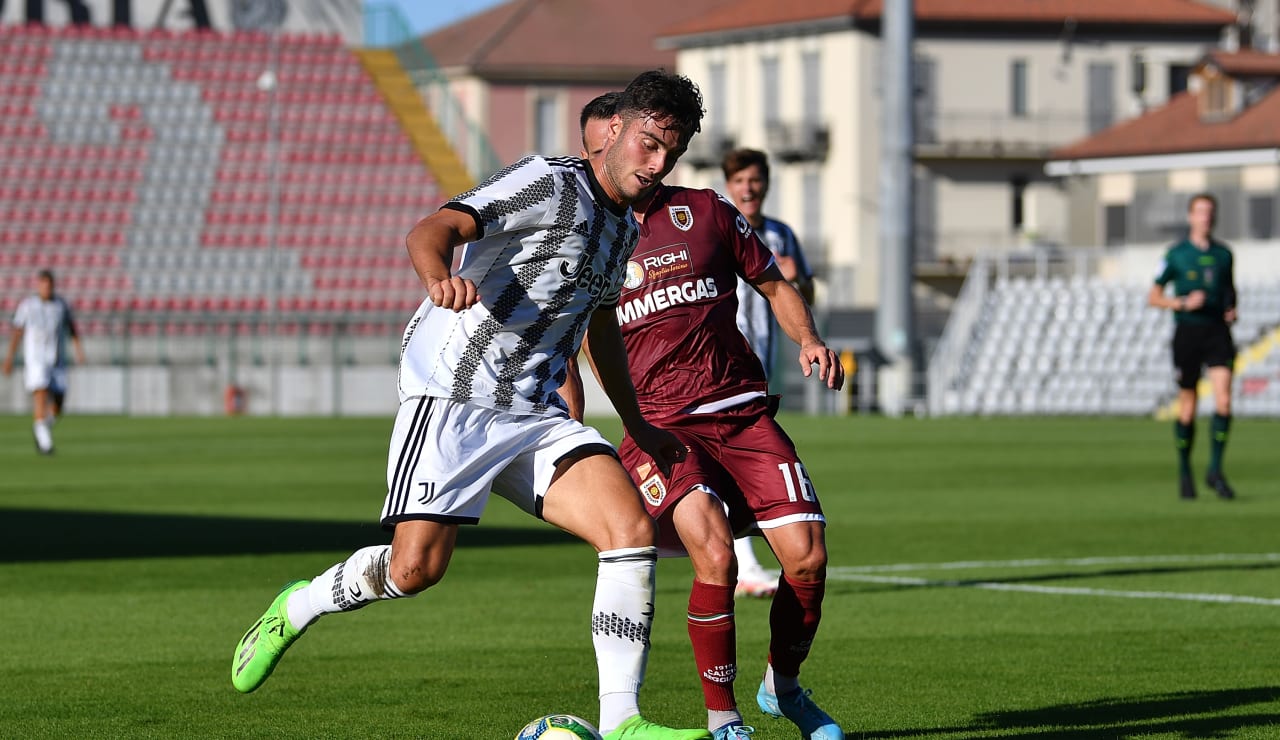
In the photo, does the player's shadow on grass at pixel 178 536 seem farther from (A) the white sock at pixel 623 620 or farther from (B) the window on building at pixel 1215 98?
(B) the window on building at pixel 1215 98

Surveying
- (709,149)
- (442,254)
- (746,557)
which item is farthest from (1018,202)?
(442,254)

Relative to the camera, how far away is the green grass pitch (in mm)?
7434

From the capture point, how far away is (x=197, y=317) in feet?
140

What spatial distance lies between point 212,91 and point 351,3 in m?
5.49

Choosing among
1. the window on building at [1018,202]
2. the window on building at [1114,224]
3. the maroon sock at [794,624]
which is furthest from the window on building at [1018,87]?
the maroon sock at [794,624]

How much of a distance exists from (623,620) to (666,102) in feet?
4.70

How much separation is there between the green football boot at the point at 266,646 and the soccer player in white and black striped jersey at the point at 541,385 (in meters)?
0.56

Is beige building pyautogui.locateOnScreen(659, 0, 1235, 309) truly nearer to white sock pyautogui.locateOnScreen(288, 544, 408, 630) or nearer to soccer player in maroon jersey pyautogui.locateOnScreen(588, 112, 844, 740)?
soccer player in maroon jersey pyautogui.locateOnScreen(588, 112, 844, 740)

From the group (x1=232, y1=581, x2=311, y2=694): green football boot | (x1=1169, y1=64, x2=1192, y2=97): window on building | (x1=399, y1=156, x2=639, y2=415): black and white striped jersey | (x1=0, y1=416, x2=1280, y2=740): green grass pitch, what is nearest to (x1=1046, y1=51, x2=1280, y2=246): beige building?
(x1=1169, y1=64, x2=1192, y2=97): window on building

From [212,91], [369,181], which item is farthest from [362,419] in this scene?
[212,91]

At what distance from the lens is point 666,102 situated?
6.02m

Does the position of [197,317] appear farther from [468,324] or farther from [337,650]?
[468,324]

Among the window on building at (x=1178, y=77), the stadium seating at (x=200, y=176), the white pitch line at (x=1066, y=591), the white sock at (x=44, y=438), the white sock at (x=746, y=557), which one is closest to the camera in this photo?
the white pitch line at (x=1066, y=591)

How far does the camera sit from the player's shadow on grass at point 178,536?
1356 cm
